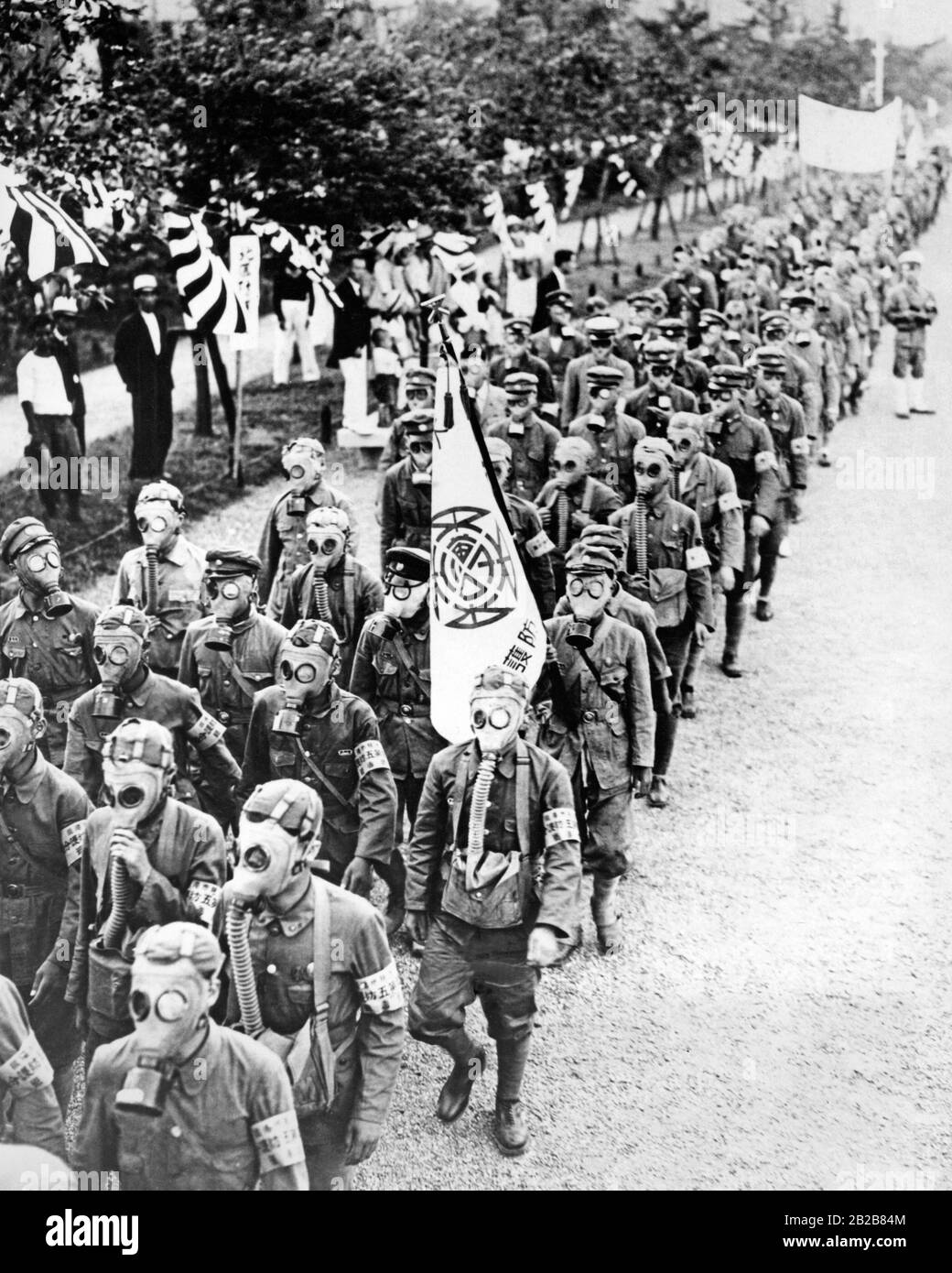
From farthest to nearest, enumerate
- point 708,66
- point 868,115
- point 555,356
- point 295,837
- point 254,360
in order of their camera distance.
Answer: point 708,66 < point 254,360 < point 868,115 < point 555,356 < point 295,837

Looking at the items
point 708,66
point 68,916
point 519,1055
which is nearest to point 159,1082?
point 68,916

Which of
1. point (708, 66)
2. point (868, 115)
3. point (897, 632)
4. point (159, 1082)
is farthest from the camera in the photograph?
point (708, 66)

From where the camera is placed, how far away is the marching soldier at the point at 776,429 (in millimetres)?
10547

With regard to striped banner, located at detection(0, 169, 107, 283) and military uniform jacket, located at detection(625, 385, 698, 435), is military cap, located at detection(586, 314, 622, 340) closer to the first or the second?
military uniform jacket, located at detection(625, 385, 698, 435)

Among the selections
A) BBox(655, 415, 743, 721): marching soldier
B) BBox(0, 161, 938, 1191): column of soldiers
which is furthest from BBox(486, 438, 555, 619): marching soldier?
BBox(655, 415, 743, 721): marching soldier

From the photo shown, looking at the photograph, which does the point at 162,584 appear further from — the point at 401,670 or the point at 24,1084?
the point at 24,1084

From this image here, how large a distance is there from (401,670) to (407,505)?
2537mm

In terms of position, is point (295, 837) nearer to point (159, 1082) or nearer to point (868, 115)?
point (159, 1082)

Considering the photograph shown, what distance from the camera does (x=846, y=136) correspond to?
1576 centimetres

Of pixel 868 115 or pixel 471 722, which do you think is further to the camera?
pixel 868 115

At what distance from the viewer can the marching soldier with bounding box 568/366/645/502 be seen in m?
9.80

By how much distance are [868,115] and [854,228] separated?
399 inches

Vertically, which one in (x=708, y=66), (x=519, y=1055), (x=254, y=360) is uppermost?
(x=708, y=66)

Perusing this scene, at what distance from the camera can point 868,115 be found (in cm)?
1513
